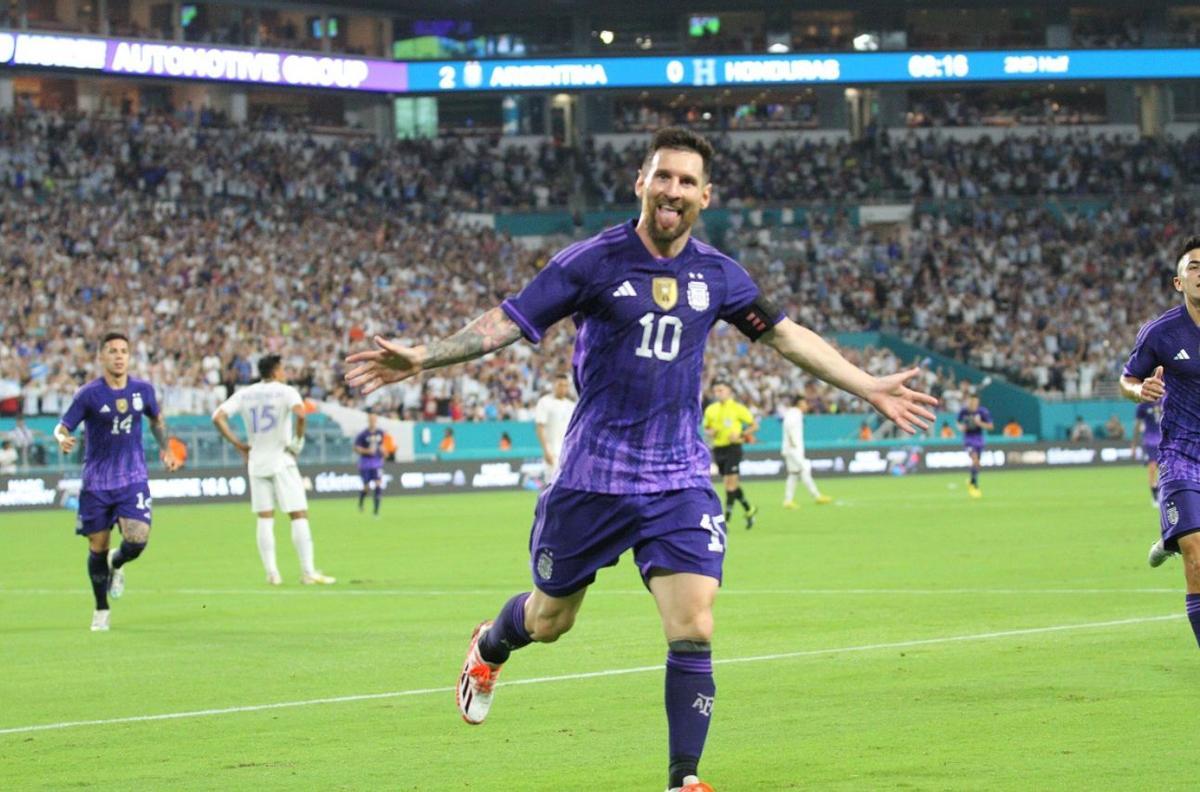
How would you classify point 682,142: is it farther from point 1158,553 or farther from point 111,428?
point 111,428

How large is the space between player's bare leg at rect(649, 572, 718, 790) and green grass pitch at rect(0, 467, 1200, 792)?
759 millimetres

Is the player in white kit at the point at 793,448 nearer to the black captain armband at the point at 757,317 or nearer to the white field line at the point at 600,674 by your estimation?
the white field line at the point at 600,674

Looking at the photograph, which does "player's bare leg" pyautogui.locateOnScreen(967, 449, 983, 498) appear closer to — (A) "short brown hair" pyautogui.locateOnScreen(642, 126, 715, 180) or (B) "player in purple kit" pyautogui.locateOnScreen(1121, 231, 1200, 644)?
(B) "player in purple kit" pyautogui.locateOnScreen(1121, 231, 1200, 644)

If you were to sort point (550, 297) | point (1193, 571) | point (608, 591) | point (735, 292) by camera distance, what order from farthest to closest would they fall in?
point (608, 591)
point (1193, 571)
point (735, 292)
point (550, 297)

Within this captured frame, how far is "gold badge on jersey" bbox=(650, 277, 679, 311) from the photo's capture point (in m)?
7.77

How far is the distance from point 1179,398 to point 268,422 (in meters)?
12.1

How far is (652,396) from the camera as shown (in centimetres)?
777

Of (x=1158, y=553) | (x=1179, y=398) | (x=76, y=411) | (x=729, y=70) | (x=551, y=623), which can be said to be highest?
(x=729, y=70)

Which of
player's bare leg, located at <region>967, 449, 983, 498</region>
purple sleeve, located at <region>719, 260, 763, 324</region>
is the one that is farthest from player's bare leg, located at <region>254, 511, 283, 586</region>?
player's bare leg, located at <region>967, 449, 983, 498</region>

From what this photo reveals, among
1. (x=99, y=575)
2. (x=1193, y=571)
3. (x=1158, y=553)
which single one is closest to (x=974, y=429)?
(x=99, y=575)

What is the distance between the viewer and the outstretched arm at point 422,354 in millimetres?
7164

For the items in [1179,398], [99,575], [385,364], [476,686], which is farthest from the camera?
[99,575]

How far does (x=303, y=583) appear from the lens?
20922 millimetres

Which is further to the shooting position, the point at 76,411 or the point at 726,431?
the point at 726,431
